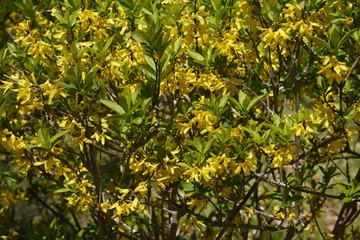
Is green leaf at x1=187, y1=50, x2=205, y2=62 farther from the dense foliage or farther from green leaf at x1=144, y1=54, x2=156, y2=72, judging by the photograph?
green leaf at x1=144, y1=54, x2=156, y2=72

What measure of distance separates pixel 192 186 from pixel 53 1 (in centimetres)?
159

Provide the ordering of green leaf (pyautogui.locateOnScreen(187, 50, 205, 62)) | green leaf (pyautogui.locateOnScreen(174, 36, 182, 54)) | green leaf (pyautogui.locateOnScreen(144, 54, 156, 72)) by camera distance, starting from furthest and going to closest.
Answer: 1. green leaf (pyautogui.locateOnScreen(187, 50, 205, 62))
2. green leaf (pyautogui.locateOnScreen(174, 36, 182, 54))
3. green leaf (pyautogui.locateOnScreen(144, 54, 156, 72))

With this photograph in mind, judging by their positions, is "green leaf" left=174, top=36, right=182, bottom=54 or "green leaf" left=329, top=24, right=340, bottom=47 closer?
"green leaf" left=329, top=24, right=340, bottom=47

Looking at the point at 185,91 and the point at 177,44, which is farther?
the point at 185,91

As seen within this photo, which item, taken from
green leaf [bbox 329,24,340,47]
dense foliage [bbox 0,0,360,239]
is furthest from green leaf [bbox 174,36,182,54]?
green leaf [bbox 329,24,340,47]

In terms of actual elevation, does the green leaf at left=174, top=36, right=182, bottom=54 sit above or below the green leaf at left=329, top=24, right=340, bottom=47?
below

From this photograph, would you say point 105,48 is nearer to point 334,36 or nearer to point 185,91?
point 185,91

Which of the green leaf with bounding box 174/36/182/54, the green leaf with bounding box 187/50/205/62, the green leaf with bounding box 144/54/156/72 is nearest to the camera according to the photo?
the green leaf with bounding box 144/54/156/72

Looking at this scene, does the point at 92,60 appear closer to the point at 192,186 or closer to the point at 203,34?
the point at 203,34

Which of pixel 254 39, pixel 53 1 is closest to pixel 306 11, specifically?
pixel 254 39

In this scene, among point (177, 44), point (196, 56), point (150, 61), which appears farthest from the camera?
point (196, 56)

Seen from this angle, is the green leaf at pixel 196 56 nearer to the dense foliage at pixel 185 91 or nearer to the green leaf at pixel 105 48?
the dense foliage at pixel 185 91

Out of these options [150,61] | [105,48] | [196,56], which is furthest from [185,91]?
[105,48]

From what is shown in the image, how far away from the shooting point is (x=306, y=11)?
2.86 meters
